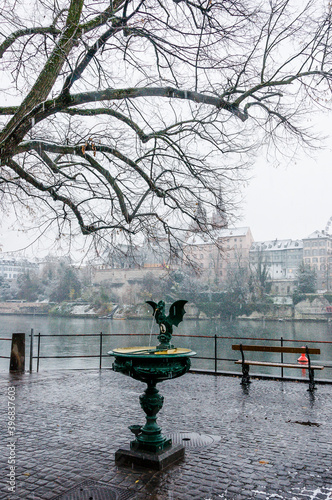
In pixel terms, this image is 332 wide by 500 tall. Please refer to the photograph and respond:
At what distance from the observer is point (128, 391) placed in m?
8.86

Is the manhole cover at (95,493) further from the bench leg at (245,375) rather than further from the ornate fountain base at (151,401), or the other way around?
the bench leg at (245,375)

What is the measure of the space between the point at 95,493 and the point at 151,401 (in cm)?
113

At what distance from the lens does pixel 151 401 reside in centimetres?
479

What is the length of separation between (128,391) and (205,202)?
172 inches

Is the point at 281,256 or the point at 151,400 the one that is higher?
the point at 281,256

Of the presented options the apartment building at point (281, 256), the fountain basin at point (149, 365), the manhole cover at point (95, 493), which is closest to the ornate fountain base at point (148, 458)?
the manhole cover at point (95, 493)

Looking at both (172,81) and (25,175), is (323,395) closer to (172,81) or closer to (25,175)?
(172,81)

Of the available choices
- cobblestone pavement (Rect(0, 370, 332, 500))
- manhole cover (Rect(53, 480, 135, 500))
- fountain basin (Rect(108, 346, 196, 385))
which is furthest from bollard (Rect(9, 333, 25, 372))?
manhole cover (Rect(53, 480, 135, 500))

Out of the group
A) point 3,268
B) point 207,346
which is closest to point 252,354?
point 207,346

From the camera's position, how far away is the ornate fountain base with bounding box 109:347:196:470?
14.9ft

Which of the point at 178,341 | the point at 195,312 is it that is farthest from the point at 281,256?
the point at 178,341

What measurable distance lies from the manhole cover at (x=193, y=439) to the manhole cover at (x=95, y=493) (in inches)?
59.3

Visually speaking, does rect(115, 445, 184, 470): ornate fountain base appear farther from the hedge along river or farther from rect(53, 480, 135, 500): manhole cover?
the hedge along river

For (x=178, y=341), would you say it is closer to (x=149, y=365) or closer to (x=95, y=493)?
(x=149, y=365)
